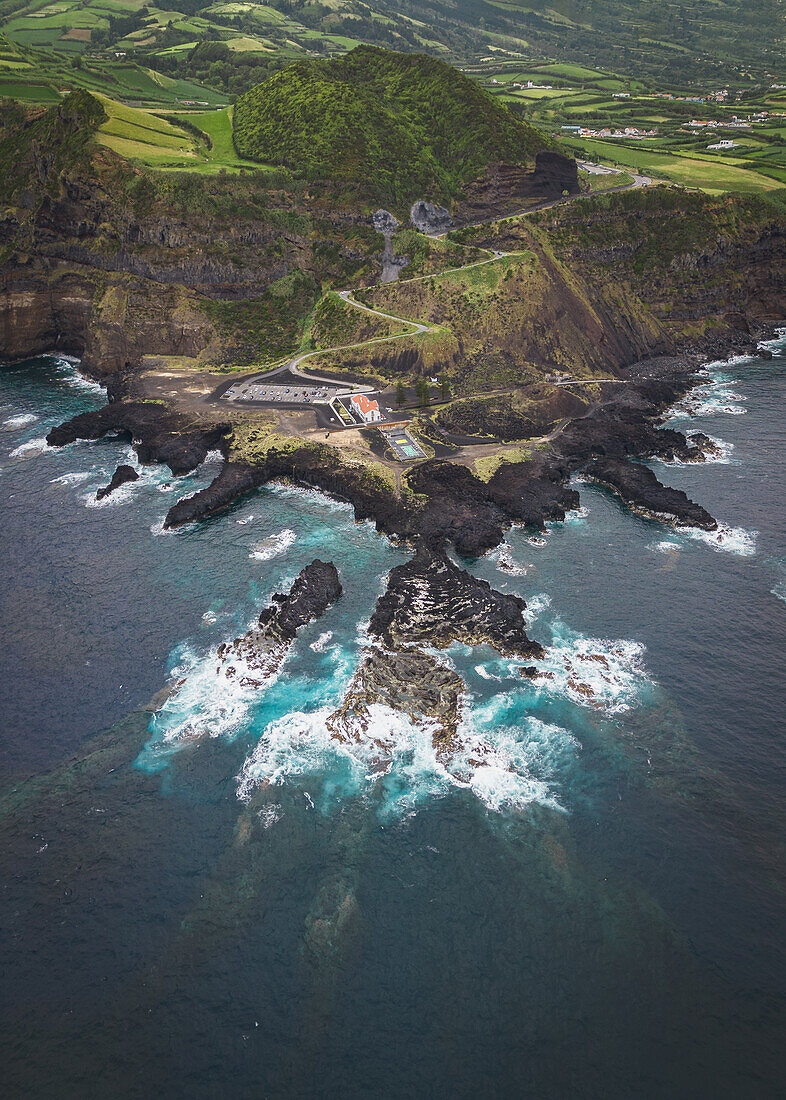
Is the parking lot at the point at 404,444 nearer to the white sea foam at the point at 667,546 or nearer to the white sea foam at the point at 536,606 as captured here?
the white sea foam at the point at 536,606

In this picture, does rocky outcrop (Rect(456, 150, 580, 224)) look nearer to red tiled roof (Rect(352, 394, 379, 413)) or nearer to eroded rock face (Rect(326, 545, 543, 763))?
red tiled roof (Rect(352, 394, 379, 413))

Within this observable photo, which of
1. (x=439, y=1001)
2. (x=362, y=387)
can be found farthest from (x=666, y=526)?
(x=439, y=1001)

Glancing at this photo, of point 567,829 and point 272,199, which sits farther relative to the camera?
point 272,199

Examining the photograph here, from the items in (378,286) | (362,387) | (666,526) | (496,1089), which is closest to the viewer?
(496,1089)

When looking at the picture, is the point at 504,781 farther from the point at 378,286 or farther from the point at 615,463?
the point at 378,286

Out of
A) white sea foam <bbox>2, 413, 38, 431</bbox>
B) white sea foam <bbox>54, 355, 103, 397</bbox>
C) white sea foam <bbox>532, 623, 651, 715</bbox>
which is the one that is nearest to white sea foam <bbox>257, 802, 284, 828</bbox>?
white sea foam <bbox>532, 623, 651, 715</bbox>

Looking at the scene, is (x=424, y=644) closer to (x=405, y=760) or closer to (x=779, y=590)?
(x=405, y=760)

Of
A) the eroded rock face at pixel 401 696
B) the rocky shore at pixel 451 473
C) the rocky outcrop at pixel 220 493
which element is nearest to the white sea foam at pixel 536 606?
the rocky shore at pixel 451 473

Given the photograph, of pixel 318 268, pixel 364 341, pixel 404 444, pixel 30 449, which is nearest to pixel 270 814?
pixel 404 444
